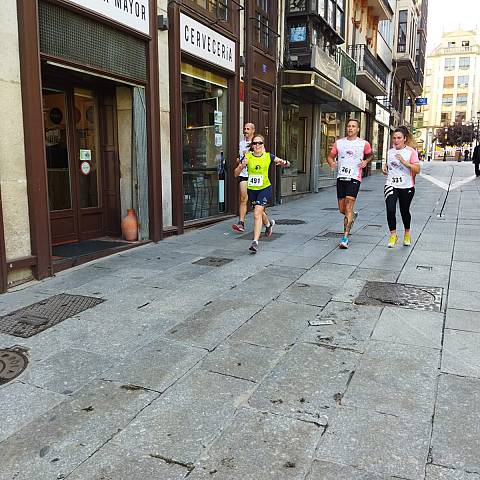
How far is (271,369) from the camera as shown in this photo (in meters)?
3.41

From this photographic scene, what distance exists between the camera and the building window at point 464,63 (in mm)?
104938

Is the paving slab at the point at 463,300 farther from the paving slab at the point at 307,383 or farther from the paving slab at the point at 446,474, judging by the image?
the paving slab at the point at 446,474

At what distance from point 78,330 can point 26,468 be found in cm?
188

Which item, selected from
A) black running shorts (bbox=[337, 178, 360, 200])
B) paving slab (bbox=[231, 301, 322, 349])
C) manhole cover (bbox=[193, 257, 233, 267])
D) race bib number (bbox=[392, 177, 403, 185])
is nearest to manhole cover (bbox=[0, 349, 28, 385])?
paving slab (bbox=[231, 301, 322, 349])

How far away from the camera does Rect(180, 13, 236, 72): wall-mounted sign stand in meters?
8.57

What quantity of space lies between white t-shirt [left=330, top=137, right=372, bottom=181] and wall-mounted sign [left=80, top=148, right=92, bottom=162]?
13.2 ft

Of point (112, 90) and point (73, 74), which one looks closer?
point (73, 74)

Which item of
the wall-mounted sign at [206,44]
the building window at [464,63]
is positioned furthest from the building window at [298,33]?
the building window at [464,63]

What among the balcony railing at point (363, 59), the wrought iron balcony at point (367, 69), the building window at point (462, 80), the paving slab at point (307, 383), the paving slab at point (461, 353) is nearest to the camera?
the paving slab at point (307, 383)

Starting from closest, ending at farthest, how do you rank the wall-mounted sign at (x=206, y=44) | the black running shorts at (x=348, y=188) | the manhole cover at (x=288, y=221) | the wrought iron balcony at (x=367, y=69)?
the black running shorts at (x=348, y=188), the wall-mounted sign at (x=206, y=44), the manhole cover at (x=288, y=221), the wrought iron balcony at (x=367, y=69)

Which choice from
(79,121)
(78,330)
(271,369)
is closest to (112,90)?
(79,121)

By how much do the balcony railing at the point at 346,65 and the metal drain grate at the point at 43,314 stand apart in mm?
15220

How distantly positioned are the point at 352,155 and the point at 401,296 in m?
2.94

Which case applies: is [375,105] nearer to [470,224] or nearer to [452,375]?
[470,224]
